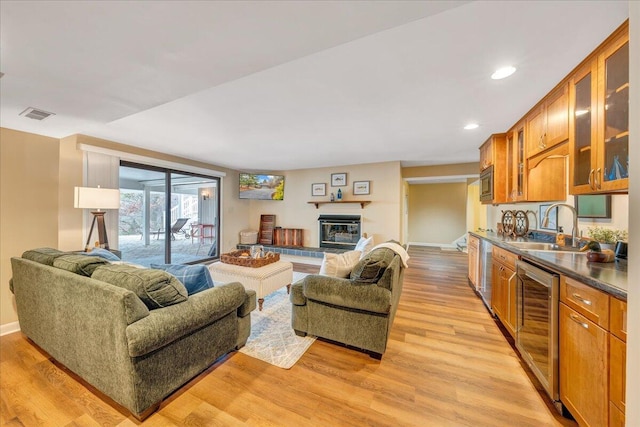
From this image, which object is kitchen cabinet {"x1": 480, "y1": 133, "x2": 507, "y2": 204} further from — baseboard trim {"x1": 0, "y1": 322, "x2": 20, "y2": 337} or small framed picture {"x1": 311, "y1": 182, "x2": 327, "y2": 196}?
baseboard trim {"x1": 0, "y1": 322, "x2": 20, "y2": 337}

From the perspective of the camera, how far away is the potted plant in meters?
1.79

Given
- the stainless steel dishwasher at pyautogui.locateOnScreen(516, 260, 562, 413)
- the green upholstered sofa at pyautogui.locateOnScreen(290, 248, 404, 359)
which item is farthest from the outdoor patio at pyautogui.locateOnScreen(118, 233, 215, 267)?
the stainless steel dishwasher at pyautogui.locateOnScreen(516, 260, 562, 413)

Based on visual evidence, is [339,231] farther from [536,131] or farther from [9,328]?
[9,328]

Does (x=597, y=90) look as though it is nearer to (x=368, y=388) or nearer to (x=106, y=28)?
(x=368, y=388)

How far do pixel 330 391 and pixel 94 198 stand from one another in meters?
3.40

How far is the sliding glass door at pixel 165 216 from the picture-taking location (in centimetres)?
423

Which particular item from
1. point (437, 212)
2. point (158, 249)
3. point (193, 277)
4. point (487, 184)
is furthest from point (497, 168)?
point (158, 249)

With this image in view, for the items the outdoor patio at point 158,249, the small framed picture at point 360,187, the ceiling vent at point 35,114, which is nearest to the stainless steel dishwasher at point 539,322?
the small framed picture at point 360,187

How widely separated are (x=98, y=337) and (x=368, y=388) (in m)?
1.86

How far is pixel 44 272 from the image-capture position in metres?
1.87

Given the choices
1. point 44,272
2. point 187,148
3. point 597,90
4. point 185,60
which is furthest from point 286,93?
point 187,148

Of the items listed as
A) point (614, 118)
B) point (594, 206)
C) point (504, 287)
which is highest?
point (614, 118)

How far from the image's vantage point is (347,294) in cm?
209

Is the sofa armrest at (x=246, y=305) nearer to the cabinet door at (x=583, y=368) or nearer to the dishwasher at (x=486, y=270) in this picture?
the cabinet door at (x=583, y=368)
